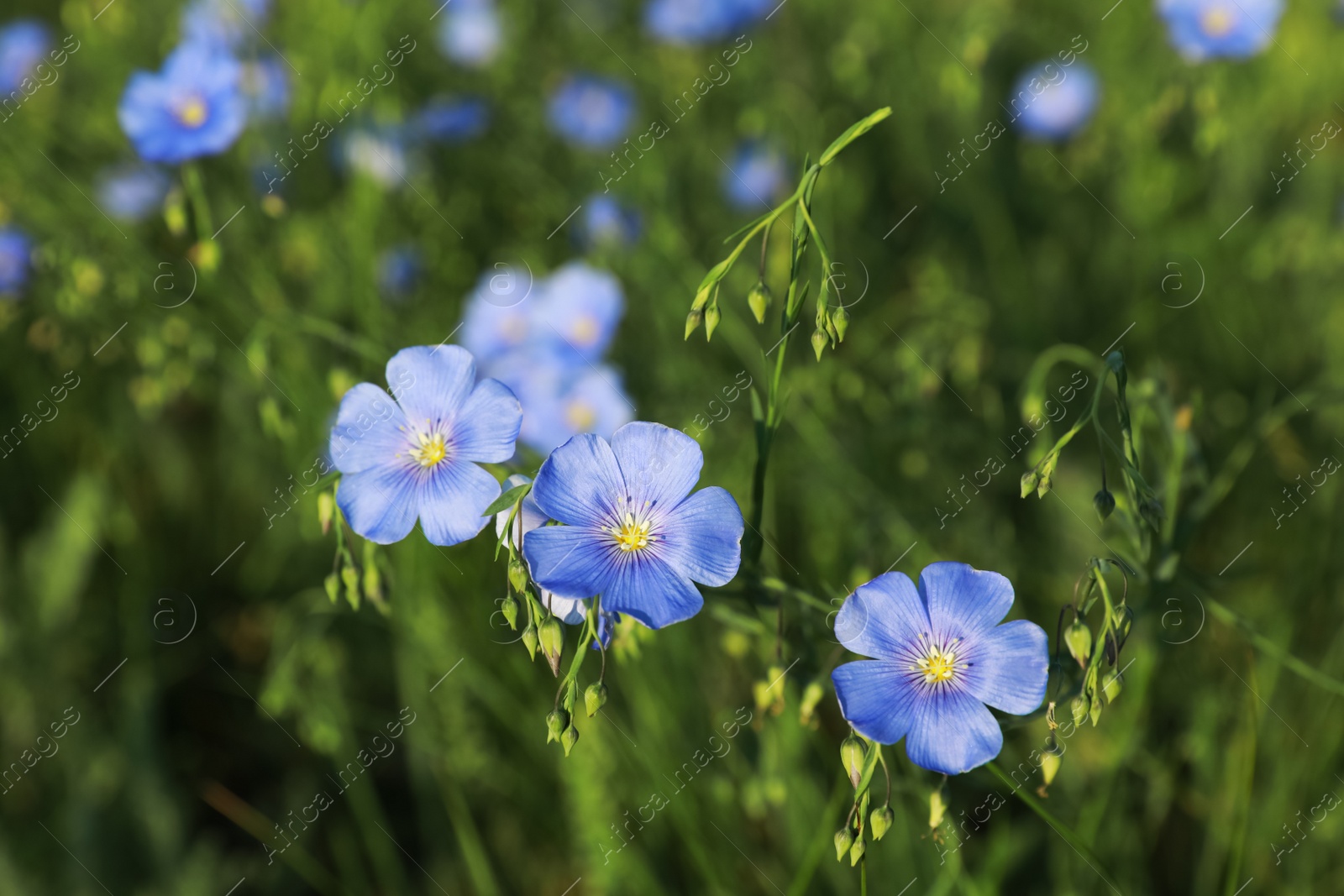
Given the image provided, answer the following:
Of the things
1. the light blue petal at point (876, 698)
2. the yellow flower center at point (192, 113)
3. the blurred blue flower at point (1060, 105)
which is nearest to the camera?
the light blue petal at point (876, 698)

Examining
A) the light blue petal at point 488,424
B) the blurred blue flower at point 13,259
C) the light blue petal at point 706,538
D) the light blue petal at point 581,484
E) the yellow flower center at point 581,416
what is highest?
the blurred blue flower at point 13,259

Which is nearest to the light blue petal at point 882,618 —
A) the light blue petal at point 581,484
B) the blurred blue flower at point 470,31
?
the light blue petal at point 581,484

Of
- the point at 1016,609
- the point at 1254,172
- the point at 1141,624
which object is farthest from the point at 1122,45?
the point at 1141,624

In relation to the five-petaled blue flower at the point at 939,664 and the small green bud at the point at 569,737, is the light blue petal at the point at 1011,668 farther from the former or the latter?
the small green bud at the point at 569,737

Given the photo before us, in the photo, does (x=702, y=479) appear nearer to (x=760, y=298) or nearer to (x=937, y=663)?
(x=760, y=298)

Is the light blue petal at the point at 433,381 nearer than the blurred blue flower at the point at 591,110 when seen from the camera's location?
Yes

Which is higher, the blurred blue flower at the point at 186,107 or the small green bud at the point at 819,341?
the blurred blue flower at the point at 186,107

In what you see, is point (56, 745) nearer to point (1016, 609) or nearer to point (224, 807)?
point (224, 807)

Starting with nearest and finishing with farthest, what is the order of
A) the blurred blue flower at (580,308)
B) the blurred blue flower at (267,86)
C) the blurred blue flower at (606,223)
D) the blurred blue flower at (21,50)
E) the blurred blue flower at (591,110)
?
1. the blurred blue flower at (267,86)
2. the blurred blue flower at (580,308)
3. the blurred blue flower at (606,223)
4. the blurred blue flower at (591,110)
5. the blurred blue flower at (21,50)

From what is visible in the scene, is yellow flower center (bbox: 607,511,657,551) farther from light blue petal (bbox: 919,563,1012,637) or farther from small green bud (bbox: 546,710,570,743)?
light blue petal (bbox: 919,563,1012,637)
